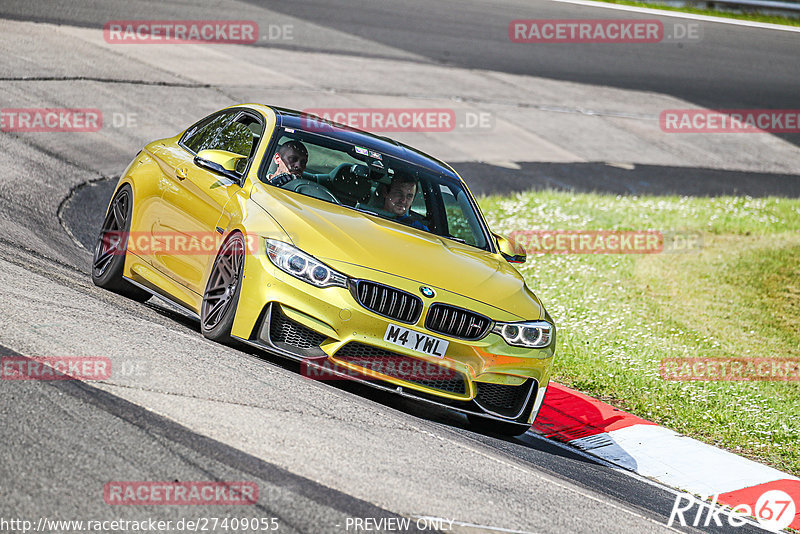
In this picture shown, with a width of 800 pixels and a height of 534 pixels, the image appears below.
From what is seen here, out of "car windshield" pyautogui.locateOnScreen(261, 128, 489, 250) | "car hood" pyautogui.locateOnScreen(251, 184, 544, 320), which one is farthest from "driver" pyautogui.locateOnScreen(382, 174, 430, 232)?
"car hood" pyautogui.locateOnScreen(251, 184, 544, 320)

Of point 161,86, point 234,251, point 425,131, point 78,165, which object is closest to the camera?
point 234,251

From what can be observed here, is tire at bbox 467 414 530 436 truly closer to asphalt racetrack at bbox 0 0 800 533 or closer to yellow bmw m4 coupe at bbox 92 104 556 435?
yellow bmw m4 coupe at bbox 92 104 556 435

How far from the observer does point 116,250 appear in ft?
27.5

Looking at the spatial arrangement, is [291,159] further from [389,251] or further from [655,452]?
[655,452]

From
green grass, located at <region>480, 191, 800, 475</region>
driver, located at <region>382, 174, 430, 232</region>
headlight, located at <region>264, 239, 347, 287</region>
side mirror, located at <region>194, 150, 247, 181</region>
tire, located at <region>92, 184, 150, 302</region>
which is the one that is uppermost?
side mirror, located at <region>194, 150, 247, 181</region>

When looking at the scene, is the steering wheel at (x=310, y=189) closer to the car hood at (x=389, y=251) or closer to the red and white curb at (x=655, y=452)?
the car hood at (x=389, y=251)

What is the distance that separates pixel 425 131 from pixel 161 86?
4.48m

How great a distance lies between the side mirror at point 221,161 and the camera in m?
7.42

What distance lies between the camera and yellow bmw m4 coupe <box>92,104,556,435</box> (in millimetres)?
6395

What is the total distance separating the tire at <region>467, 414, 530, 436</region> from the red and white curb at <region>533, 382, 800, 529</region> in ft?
3.10

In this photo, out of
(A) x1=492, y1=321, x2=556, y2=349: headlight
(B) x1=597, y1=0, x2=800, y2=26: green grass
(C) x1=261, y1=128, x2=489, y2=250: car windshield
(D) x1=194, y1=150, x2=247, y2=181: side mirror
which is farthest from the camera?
(B) x1=597, y1=0, x2=800, y2=26: green grass

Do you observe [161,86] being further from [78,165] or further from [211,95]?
[78,165]

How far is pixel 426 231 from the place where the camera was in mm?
7793

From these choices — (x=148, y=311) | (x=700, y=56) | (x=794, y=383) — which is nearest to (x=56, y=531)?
(x=148, y=311)
